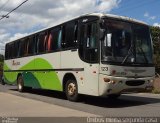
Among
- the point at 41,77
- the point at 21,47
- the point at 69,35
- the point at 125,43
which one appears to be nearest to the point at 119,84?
the point at 125,43

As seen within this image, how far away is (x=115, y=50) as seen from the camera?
44.0 feet

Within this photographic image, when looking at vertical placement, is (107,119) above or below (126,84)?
below

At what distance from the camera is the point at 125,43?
45.5 ft

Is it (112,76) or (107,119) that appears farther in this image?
(112,76)

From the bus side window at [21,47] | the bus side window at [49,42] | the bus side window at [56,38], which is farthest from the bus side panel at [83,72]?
the bus side window at [21,47]

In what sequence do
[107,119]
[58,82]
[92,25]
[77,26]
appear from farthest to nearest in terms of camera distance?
[58,82]
[77,26]
[92,25]
[107,119]

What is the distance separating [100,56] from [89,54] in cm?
82

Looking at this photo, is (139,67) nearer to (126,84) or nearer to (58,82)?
(126,84)

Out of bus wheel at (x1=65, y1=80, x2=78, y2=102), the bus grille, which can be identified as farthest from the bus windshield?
bus wheel at (x1=65, y1=80, x2=78, y2=102)

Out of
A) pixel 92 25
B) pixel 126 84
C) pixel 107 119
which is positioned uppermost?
pixel 92 25

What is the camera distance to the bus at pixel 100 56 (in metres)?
13.4

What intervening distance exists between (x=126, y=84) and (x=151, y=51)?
75.8 inches

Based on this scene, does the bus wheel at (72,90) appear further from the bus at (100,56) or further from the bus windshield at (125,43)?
the bus windshield at (125,43)

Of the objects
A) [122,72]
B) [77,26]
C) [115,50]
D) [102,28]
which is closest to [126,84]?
[122,72]
